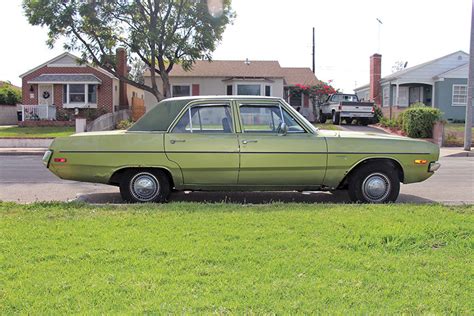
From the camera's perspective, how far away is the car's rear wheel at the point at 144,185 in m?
7.05

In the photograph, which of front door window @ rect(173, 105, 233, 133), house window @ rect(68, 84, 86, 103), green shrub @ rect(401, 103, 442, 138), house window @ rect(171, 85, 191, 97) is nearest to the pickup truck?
green shrub @ rect(401, 103, 442, 138)

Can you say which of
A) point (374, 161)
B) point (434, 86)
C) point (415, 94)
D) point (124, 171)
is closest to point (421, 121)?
point (434, 86)

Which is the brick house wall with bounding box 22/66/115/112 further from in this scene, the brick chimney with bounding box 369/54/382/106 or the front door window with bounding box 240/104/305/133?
the front door window with bounding box 240/104/305/133

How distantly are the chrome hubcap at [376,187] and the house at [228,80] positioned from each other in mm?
23963

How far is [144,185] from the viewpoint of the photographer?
278 inches

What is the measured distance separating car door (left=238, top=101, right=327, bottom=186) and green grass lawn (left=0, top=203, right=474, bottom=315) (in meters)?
0.96

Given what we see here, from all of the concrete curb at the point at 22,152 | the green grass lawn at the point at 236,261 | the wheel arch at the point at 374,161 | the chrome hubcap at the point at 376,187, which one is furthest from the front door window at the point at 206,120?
the concrete curb at the point at 22,152

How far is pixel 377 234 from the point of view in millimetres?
4871

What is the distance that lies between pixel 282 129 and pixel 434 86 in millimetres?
28157

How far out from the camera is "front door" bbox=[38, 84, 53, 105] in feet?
104

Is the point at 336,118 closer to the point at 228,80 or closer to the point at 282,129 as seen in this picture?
the point at 228,80

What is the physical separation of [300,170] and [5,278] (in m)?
4.34

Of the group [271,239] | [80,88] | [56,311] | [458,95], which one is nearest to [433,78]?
[458,95]

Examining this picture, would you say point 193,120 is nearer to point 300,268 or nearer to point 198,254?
point 198,254
